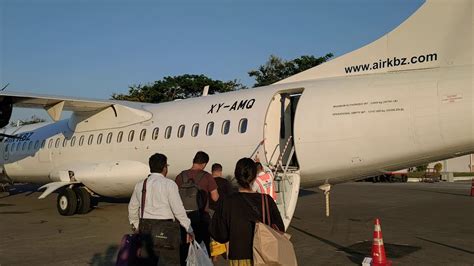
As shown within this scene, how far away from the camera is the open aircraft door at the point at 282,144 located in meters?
9.91

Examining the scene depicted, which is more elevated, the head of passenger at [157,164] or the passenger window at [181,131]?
the passenger window at [181,131]

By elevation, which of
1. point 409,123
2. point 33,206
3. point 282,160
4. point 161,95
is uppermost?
point 161,95

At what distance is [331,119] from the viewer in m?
9.91

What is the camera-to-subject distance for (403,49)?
33.0ft

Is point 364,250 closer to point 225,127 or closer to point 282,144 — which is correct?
point 282,144

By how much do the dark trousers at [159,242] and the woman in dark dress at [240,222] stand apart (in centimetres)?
72

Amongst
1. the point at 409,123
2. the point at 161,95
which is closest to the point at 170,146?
the point at 409,123

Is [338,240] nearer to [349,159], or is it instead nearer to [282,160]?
[349,159]

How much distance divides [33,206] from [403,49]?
584 inches

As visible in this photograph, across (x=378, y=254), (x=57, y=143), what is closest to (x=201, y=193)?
(x=378, y=254)

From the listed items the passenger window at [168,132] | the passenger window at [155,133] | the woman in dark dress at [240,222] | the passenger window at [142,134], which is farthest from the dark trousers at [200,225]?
the passenger window at [142,134]

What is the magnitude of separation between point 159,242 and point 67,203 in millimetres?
10595

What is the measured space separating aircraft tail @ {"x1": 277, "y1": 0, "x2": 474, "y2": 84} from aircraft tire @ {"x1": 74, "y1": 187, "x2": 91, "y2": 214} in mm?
9066

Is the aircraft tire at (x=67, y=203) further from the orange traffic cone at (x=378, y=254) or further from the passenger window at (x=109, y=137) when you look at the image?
the orange traffic cone at (x=378, y=254)
